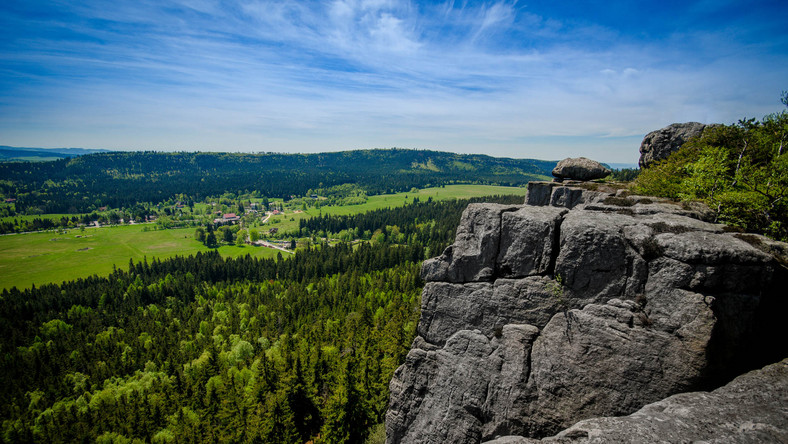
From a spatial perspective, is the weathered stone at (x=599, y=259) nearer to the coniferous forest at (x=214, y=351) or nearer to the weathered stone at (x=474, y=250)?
the weathered stone at (x=474, y=250)

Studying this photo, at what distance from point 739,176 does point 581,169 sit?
17697 mm

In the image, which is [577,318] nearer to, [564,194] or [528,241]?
[528,241]

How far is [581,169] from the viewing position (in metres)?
40.8

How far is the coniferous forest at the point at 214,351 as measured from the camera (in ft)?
142

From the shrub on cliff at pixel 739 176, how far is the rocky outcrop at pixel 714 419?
11.0 meters

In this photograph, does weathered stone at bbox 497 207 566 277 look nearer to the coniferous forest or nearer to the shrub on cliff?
the shrub on cliff

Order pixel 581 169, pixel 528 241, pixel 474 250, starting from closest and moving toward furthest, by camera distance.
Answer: pixel 528 241
pixel 474 250
pixel 581 169

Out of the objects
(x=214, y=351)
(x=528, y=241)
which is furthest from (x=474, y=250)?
(x=214, y=351)

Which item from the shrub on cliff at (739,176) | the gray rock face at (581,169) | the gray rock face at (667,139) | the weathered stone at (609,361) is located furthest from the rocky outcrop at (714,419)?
the gray rock face at (667,139)

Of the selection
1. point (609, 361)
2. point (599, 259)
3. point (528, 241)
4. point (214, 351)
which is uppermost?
point (528, 241)

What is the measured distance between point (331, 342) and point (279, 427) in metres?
27.6

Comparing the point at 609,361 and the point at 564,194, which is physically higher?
the point at 564,194

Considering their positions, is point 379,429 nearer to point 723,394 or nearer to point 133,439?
point 723,394

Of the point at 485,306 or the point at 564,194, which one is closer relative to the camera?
the point at 485,306
